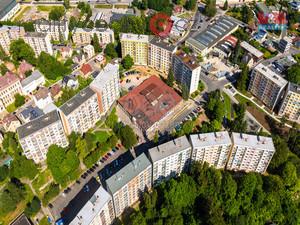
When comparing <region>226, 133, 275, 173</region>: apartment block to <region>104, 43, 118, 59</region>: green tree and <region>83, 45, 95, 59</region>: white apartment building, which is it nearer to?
<region>104, 43, 118, 59</region>: green tree

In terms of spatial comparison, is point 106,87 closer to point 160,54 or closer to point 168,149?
point 160,54

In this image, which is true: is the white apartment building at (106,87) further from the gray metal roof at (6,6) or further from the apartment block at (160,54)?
the gray metal roof at (6,6)

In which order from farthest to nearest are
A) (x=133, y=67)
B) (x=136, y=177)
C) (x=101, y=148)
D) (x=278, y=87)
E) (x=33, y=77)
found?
(x=133, y=67) < (x=33, y=77) < (x=278, y=87) < (x=101, y=148) < (x=136, y=177)

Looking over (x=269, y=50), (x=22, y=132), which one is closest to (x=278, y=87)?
(x=269, y=50)

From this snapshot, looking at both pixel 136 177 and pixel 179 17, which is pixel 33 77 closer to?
pixel 136 177

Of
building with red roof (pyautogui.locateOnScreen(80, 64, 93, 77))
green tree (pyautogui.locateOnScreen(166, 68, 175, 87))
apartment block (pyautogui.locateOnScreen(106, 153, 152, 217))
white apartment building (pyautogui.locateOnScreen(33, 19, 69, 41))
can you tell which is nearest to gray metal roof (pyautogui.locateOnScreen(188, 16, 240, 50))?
green tree (pyautogui.locateOnScreen(166, 68, 175, 87))

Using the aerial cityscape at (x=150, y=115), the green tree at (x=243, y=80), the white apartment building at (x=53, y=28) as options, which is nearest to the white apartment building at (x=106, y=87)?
the aerial cityscape at (x=150, y=115)

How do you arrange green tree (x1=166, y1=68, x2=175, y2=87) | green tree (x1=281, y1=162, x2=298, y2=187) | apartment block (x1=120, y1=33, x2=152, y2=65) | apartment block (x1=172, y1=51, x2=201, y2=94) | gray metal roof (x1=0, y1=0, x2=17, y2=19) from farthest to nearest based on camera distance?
gray metal roof (x1=0, y1=0, x2=17, y2=19) < apartment block (x1=120, y1=33, x2=152, y2=65) < green tree (x1=166, y1=68, x2=175, y2=87) < apartment block (x1=172, y1=51, x2=201, y2=94) < green tree (x1=281, y1=162, x2=298, y2=187)
